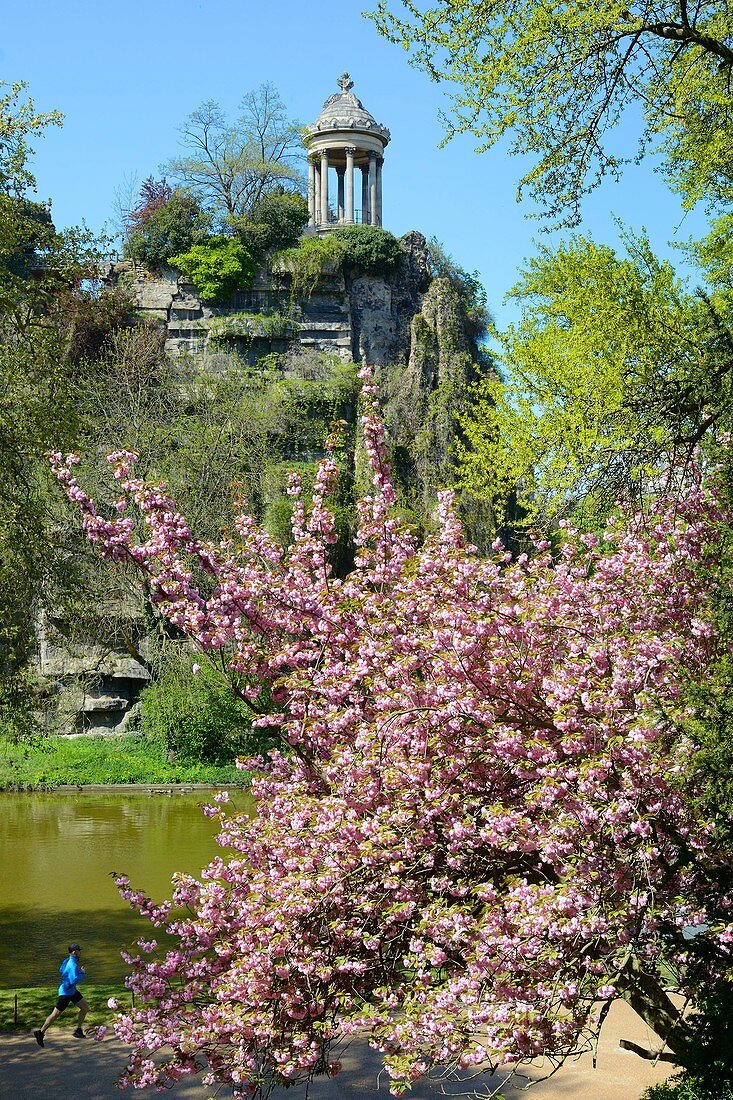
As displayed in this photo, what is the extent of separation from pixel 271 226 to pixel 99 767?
22.9 metres

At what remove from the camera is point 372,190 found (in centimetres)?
4650

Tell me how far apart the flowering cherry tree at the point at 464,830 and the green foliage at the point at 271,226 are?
36.5 meters

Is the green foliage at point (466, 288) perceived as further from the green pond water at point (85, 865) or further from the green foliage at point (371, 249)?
the green pond water at point (85, 865)

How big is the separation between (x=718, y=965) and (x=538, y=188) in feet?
20.2

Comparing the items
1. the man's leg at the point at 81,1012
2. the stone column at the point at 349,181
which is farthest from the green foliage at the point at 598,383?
the stone column at the point at 349,181

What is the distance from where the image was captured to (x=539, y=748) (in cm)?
602

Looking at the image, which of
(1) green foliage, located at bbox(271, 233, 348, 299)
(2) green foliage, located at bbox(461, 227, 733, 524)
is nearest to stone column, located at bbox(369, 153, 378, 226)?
(1) green foliage, located at bbox(271, 233, 348, 299)

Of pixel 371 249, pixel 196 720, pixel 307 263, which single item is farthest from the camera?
pixel 371 249

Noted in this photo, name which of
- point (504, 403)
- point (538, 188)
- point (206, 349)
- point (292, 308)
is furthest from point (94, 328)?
point (538, 188)

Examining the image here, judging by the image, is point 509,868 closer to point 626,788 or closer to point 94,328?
point 626,788

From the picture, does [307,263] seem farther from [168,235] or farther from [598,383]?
[598,383]

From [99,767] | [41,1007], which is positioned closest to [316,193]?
[99,767]

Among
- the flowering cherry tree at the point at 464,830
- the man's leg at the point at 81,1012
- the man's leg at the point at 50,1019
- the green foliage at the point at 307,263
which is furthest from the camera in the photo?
the green foliage at the point at 307,263

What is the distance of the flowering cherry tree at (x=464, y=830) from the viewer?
555cm
